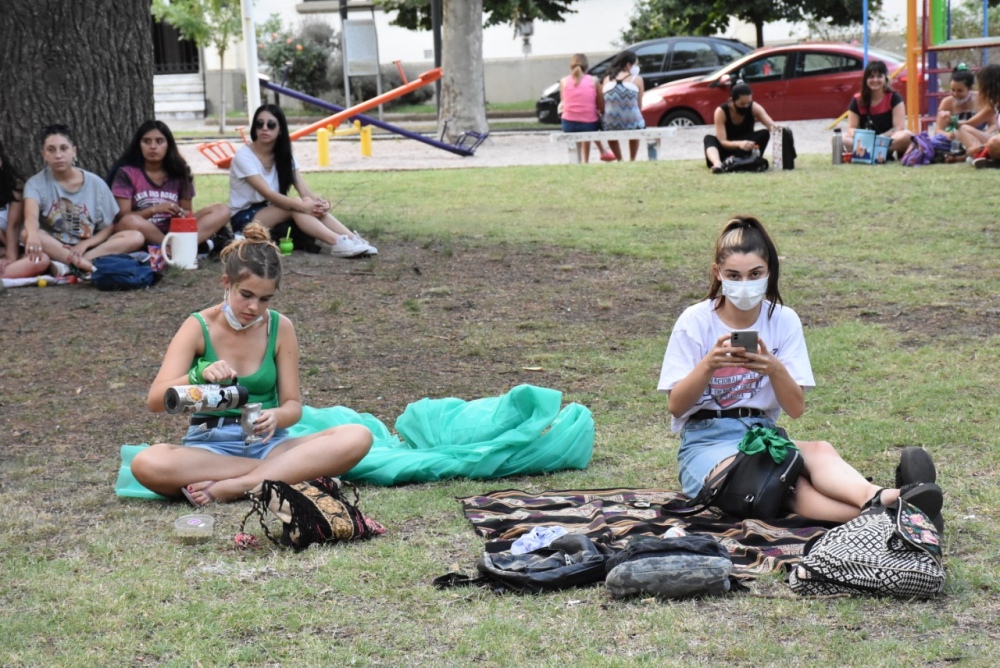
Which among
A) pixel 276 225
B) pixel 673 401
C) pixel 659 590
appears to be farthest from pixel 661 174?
pixel 659 590

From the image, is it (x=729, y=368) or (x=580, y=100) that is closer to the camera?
(x=729, y=368)

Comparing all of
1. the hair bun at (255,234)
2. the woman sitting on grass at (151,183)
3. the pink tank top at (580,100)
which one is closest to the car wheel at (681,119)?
the pink tank top at (580,100)

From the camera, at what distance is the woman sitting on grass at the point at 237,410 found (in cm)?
440

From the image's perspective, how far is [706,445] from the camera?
4.25 m

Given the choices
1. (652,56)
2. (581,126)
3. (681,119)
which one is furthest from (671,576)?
(652,56)

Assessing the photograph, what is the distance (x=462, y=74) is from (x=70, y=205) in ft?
42.6

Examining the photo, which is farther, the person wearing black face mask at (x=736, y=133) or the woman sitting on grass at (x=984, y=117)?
the person wearing black face mask at (x=736, y=133)

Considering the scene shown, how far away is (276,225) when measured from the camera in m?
9.07

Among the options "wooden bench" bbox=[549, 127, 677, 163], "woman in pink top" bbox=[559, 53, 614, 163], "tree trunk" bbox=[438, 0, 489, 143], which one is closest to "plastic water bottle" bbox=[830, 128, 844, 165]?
"wooden bench" bbox=[549, 127, 677, 163]

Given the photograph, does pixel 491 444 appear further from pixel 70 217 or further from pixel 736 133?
pixel 736 133

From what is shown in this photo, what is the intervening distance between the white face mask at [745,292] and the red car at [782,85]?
16.9 meters

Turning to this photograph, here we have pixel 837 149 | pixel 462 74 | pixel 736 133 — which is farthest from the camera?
pixel 462 74

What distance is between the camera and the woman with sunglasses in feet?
29.2

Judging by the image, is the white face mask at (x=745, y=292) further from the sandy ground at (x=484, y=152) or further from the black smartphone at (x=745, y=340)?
the sandy ground at (x=484, y=152)
